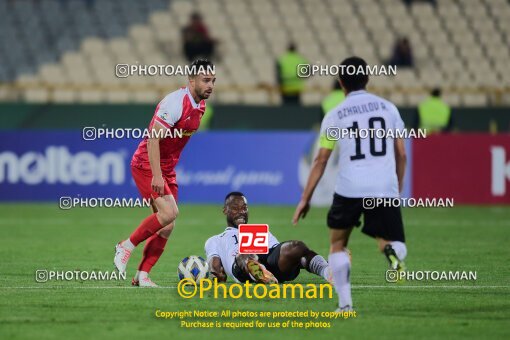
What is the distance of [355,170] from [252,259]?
2.09 meters

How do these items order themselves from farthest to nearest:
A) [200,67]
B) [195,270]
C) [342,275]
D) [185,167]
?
1. [185,167]
2. [195,270]
3. [200,67]
4. [342,275]

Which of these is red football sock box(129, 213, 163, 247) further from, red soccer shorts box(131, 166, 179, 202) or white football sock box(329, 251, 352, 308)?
white football sock box(329, 251, 352, 308)

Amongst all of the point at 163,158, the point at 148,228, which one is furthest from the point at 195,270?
the point at 163,158

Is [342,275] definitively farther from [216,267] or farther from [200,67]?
[200,67]

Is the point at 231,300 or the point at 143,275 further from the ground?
the point at 143,275

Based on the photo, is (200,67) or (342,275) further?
(200,67)

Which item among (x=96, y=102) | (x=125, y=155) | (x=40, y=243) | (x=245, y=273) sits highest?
(x=96, y=102)

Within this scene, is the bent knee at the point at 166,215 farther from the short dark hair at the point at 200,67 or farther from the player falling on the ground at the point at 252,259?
the short dark hair at the point at 200,67

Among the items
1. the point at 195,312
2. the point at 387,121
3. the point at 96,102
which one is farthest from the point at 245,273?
the point at 96,102

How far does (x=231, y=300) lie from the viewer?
388 inches

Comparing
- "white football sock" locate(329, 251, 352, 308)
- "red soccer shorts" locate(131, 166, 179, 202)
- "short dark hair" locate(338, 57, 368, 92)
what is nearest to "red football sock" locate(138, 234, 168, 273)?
"red soccer shorts" locate(131, 166, 179, 202)

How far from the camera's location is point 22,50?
27766 millimetres

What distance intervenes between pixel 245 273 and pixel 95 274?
6.56ft

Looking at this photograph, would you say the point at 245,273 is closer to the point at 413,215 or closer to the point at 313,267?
the point at 313,267
